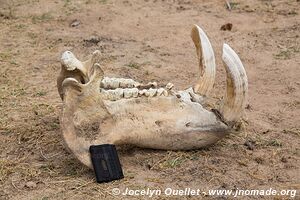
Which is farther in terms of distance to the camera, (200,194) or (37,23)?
(37,23)

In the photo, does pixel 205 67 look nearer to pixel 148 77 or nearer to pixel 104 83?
pixel 104 83

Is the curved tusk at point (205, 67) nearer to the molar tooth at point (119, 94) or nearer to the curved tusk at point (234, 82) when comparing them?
the curved tusk at point (234, 82)

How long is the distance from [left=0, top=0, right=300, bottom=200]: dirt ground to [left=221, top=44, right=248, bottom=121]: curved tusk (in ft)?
1.27

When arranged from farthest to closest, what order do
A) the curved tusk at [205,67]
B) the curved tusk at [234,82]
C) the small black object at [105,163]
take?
the curved tusk at [205,67]
the curved tusk at [234,82]
the small black object at [105,163]

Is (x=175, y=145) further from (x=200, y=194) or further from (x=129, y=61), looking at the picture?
(x=129, y=61)

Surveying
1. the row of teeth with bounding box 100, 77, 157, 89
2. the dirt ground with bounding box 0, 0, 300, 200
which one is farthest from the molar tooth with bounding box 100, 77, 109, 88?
the dirt ground with bounding box 0, 0, 300, 200

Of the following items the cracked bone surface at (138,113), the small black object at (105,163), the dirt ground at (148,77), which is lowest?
the dirt ground at (148,77)

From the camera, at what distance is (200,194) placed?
3.38 metres

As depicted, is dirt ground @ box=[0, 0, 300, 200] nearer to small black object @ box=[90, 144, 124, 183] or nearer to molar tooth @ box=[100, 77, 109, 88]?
small black object @ box=[90, 144, 124, 183]

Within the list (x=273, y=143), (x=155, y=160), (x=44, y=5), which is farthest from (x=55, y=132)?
(x=44, y=5)

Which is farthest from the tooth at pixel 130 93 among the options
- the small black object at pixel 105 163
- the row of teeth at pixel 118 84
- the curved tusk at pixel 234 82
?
the curved tusk at pixel 234 82

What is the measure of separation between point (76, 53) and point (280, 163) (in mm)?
3206

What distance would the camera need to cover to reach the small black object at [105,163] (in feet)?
11.4

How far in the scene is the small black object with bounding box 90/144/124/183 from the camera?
3486 millimetres
